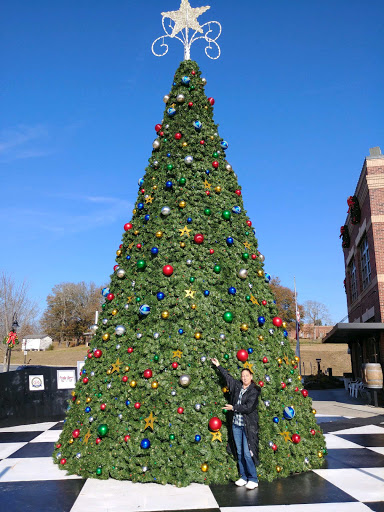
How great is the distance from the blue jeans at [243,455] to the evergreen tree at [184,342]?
147mm

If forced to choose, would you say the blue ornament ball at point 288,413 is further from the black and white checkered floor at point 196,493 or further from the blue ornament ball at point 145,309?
the blue ornament ball at point 145,309

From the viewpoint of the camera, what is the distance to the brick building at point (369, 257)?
1529 cm

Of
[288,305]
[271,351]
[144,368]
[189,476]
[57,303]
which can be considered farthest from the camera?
[57,303]

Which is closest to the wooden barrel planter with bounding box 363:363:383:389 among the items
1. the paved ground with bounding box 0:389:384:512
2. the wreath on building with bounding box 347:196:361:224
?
the wreath on building with bounding box 347:196:361:224

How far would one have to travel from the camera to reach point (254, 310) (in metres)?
5.55

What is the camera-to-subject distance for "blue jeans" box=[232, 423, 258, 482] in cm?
464

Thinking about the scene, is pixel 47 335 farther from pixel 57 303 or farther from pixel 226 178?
pixel 226 178

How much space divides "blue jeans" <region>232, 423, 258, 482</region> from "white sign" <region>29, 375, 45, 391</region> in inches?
298

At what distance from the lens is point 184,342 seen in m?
5.03

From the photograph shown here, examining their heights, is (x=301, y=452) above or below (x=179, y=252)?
below

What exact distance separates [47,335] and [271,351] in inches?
2786

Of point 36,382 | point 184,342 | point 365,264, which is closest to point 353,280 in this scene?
point 365,264

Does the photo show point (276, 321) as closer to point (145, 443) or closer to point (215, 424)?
point (215, 424)

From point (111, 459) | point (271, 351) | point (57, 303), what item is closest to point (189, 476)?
point (111, 459)
